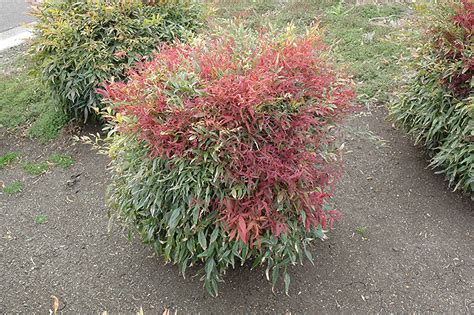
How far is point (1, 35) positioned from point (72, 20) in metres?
4.05

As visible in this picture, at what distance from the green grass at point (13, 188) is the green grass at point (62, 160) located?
1.14 ft

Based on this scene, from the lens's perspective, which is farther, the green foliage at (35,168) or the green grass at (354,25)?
the green grass at (354,25)

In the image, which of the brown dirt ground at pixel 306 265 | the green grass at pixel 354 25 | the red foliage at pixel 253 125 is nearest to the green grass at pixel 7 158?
the brown dirt ground at pixel 306 265

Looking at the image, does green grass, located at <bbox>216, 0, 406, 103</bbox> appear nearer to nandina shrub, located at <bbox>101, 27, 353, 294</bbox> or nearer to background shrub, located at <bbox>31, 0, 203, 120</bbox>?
background shrub, located at <bbox>31, 0, 203, 120</bbox>

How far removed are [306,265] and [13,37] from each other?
6.15 metres

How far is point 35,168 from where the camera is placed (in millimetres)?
4078

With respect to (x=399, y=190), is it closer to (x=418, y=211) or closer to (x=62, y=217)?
(x=418, y=211)

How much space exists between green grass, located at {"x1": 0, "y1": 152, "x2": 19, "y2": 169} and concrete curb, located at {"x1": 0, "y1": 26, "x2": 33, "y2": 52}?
9.40ft

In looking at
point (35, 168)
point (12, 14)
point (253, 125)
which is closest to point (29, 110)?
point (35, 168)

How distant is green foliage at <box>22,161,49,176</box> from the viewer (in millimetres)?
4035

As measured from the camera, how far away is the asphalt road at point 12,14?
26.4 feet

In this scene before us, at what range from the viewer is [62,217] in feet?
11.4

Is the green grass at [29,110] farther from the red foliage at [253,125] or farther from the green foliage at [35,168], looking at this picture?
the red foliage at [253,125]

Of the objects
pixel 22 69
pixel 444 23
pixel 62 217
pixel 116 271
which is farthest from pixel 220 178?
pixel 22 69
